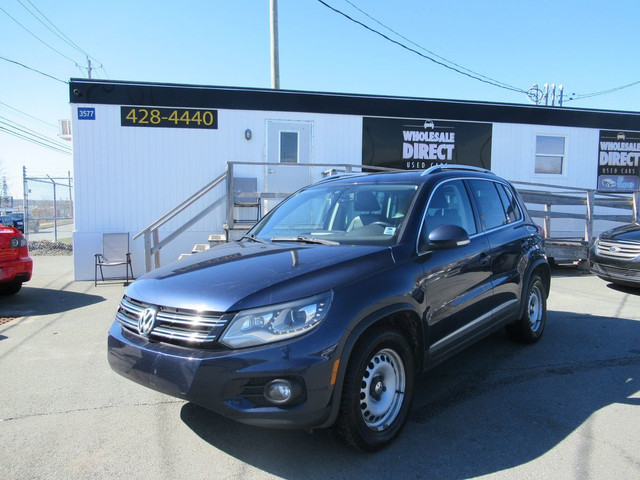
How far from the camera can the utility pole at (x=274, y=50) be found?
521 inches

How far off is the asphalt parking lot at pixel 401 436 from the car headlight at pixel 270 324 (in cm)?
87

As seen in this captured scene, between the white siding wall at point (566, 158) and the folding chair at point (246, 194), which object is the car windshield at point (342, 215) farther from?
the white siding wall at point (566, 158)

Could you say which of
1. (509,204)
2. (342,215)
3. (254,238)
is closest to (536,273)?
(509,204)

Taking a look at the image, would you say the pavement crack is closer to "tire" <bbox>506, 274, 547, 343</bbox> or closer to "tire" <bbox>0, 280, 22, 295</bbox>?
"tire" <bbox>506, 274, 547, 343</bbox>

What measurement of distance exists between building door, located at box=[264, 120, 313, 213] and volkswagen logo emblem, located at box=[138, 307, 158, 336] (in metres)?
7.41

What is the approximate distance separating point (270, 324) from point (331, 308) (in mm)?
347

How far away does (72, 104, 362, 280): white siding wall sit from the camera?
376 inches

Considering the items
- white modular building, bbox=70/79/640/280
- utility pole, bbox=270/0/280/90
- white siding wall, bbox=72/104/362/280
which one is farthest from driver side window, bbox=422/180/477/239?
utility pole, bbox=270/0/280/90

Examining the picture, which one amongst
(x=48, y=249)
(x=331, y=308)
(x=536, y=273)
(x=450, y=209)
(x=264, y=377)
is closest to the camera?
(x=264, y=377)

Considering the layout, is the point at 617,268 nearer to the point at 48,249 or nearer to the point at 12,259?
the point at 12,259

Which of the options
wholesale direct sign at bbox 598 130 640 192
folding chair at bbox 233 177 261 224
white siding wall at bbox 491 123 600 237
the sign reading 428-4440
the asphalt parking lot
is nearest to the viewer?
the asphalt parking lot

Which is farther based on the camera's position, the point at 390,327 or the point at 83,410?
the point at 83,410

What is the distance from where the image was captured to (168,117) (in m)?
9.77

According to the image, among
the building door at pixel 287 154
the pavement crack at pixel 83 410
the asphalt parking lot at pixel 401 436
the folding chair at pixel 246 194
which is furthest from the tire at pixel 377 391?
the building door at pixel 287 154
